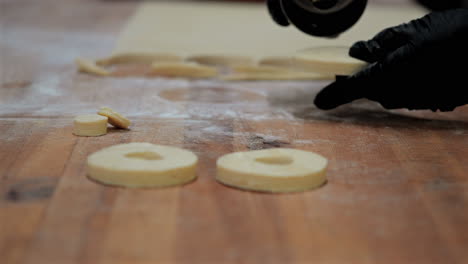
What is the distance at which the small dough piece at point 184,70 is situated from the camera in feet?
9.72

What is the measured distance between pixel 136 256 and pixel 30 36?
3102mm

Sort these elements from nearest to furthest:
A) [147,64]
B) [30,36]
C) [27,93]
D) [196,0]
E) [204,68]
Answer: [27,93] → [204,68] → [147,64] → [30,36] → [196,0]

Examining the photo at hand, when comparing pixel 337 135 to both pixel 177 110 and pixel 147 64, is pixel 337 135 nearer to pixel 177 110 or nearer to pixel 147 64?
pixel 177 110

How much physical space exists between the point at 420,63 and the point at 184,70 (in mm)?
1147

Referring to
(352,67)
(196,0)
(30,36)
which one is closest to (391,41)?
(352,67)

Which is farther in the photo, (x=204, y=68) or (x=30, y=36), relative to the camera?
(x=30, y=36)

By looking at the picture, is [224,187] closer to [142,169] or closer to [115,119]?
[142,169]

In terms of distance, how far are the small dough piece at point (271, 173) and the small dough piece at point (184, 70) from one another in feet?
4.35

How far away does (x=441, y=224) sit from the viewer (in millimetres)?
1402

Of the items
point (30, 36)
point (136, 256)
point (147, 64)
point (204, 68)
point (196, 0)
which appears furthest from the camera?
point (196, 0)

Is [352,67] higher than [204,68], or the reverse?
[352,67]

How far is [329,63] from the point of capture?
83.6 inches

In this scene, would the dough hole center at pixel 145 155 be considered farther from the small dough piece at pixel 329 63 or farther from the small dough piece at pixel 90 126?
the small dough piece at pixel 329 63

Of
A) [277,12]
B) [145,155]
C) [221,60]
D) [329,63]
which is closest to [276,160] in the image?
[145,155]
